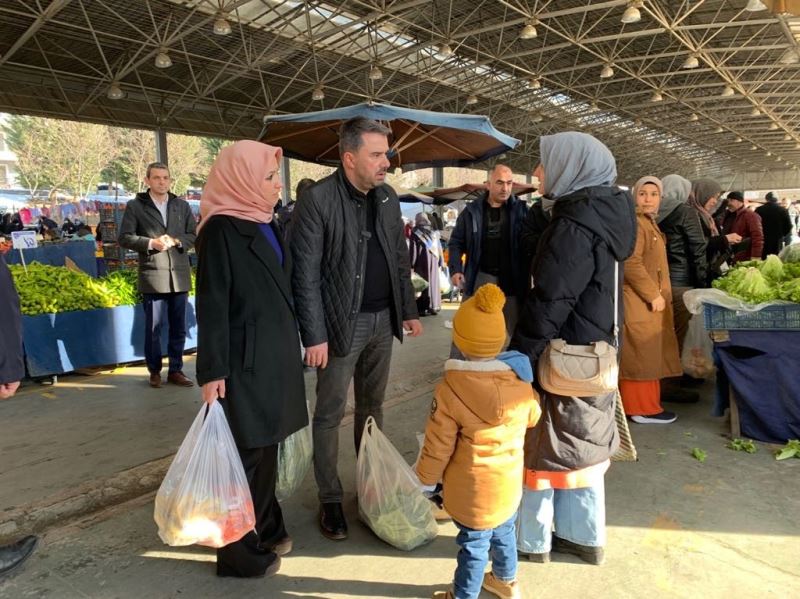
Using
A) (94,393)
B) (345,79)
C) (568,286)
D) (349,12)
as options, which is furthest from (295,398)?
(345,79)

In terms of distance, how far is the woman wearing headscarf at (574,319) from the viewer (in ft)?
7.06

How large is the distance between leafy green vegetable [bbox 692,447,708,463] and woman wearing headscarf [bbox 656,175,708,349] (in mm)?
1374

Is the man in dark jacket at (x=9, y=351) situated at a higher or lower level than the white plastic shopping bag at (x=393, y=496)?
higher

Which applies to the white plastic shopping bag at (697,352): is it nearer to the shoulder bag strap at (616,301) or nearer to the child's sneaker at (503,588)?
the shoulder bag strap at (616,301)

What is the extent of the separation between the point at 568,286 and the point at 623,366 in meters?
1.94

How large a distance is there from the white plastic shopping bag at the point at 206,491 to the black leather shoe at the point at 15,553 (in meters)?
0.78

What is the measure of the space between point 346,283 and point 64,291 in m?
3.93

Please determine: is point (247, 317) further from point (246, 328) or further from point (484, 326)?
point (484, 326)

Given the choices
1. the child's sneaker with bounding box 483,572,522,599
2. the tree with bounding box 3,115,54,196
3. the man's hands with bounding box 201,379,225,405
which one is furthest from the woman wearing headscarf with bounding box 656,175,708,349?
the tree with bounding box 3,115,54,196

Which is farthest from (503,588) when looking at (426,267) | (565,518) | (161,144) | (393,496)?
(161,144)

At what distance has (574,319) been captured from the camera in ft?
7.34

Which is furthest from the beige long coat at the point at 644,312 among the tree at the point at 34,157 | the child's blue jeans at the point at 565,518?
the tree at the point at 34,157

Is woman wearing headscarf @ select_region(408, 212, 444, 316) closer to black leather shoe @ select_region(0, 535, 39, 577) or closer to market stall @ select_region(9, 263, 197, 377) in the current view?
market stall @ select_region(9, 263, 197, 377)

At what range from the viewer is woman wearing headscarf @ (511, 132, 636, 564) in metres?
2.15
